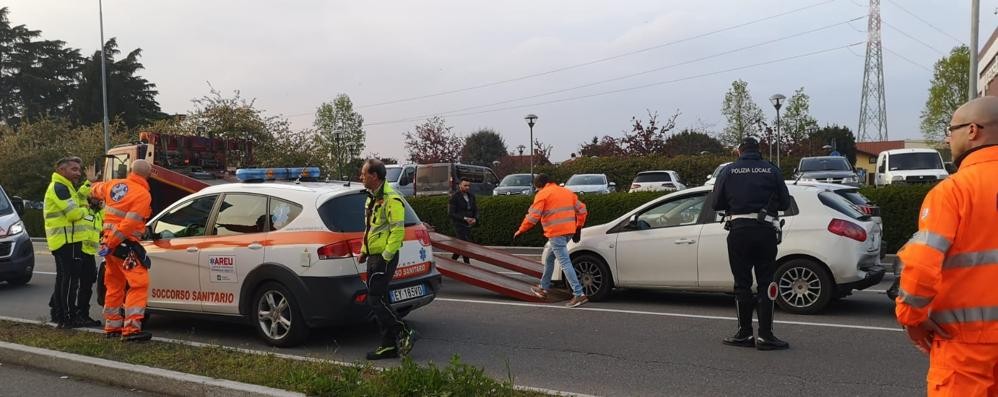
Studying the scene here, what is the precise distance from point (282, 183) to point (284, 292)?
125 centimetres

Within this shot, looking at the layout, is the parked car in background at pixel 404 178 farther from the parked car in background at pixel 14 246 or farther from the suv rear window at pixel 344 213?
the suv rear window at pixel 344 213

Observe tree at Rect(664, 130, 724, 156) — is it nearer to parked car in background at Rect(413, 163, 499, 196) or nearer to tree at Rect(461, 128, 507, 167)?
tree at Rect(461, 128, 507, 167)

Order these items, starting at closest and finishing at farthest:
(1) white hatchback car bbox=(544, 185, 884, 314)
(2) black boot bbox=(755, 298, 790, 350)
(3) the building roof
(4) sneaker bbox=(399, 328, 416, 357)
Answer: (4) sneaker bbox=(399, 328, 416, 357) → (2) black boot bbox=(755, 298, 790, 350) → (1) white hatchback car bbox=(544, 185, 884, 314) → (3) the building roof

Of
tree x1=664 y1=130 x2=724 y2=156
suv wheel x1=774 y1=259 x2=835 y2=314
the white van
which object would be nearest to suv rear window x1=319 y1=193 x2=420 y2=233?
suv wheel x1=774 y1=259 x2=835 y2=314

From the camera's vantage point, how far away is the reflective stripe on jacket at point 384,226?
5750 millimetres

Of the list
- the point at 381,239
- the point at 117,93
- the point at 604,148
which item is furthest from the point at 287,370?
the point at 117,93

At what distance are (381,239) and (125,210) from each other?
8.68 ft

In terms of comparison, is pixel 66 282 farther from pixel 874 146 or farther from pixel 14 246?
pixel 874 146

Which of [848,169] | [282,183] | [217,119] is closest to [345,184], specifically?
[282,183]

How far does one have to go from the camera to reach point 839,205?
8.02m

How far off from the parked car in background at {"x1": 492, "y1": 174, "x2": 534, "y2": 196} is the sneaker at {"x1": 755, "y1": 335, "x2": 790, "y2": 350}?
20035 millimetres

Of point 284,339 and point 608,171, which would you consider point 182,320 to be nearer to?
point 284,339

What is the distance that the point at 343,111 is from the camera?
56781 millimetres

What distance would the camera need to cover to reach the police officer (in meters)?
6.15
